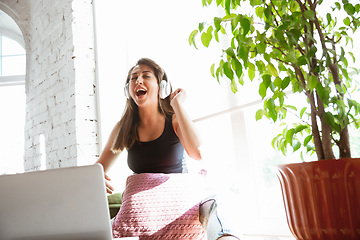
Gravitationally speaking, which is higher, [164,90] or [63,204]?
[164,90]

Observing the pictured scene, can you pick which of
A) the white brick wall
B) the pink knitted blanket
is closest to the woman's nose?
the pink knitted blanket

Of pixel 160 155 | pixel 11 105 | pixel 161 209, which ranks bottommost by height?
pixel 161 209

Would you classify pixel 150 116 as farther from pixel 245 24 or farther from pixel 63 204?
pixel 245 24

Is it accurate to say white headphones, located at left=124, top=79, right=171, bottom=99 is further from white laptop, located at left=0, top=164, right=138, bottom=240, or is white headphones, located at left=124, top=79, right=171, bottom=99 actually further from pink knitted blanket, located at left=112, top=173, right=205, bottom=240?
white laptop, located at left=0, top=164, right=138, bottom=240

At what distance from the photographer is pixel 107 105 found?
2.57m

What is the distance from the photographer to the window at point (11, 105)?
3619 mm

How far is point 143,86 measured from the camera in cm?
181

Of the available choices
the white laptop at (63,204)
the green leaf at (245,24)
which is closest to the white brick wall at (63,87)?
the white laptop at (63,204)

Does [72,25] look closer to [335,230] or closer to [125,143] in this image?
[125,143]

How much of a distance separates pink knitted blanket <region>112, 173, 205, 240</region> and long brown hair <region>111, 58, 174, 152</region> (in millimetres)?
414

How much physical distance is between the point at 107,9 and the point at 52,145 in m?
1.35

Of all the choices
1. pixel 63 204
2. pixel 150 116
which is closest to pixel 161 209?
pixel 63 204

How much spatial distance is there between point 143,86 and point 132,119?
23 cm

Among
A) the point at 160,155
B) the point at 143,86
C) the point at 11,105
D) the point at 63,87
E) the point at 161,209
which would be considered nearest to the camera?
the point at 161,209
